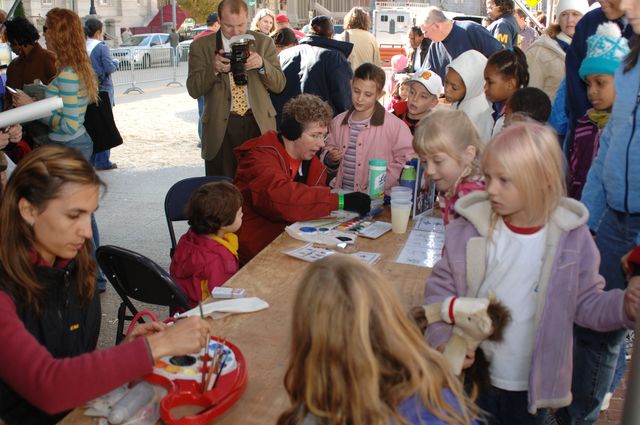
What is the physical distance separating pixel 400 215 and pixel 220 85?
2438mm

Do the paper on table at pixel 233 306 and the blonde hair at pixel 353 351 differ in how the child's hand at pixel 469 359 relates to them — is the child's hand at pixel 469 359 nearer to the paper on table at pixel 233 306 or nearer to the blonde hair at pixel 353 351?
the blonde hair at pixel 353 351

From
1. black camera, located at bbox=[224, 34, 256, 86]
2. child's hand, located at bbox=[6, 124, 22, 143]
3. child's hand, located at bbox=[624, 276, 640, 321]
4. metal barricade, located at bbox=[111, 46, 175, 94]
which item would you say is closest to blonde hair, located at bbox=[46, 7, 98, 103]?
child's hand, located at bbox=[6, 124, 22, 143]

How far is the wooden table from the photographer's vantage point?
1.69 meters

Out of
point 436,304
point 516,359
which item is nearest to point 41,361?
point 436,304

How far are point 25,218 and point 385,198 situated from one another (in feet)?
7.38

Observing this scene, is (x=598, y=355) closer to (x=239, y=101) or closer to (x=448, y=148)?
(x=448, y=148)

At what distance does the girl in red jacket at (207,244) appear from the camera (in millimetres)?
2768

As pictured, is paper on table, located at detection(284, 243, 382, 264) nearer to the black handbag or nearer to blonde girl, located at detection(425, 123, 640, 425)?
blonde girl, located at detection(425, 123, 640, 425)

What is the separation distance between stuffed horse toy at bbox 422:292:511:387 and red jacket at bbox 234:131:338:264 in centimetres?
154

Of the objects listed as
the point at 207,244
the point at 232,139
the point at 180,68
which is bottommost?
the point at 207,244

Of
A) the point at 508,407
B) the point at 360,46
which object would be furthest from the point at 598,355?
the point at 360,46

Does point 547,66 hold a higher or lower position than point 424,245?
higher

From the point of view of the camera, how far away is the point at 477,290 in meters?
1.91

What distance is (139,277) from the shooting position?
269 cm
